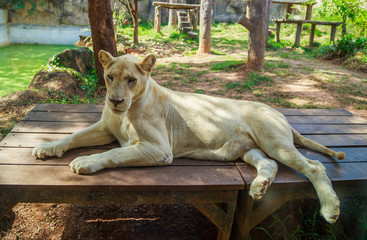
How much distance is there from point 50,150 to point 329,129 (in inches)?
132

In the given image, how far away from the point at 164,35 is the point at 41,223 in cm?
1438

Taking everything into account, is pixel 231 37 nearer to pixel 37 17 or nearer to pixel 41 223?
pixel 37 17

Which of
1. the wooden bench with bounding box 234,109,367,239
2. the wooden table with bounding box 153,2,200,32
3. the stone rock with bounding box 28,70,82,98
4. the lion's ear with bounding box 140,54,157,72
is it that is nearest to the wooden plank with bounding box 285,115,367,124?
the wooden bench with bounding box 234,109,367,239

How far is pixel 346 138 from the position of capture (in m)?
3.66

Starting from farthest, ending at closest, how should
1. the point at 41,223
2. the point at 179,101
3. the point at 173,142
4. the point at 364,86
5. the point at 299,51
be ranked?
the point at 299,51
the point at 364,86
the point at 41,223
the point at 179,101
the point at 173,142

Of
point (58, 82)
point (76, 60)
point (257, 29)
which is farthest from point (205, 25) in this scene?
point (58, 82)

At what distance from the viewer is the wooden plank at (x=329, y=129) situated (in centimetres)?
383

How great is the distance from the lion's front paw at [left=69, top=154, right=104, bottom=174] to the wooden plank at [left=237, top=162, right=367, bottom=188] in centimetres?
131

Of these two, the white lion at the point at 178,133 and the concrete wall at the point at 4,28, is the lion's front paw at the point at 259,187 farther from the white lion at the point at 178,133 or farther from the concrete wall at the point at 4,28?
the concrete wall at the point at 4,28

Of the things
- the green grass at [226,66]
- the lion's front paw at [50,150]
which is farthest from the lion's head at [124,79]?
the green grass at [226,66]

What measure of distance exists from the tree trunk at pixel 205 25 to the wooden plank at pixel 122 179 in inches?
381

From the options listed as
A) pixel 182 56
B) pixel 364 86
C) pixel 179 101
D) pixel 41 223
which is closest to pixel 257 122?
pixel 179 101

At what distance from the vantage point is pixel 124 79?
8.76 feet

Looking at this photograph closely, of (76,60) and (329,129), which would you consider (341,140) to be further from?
(76,60)
